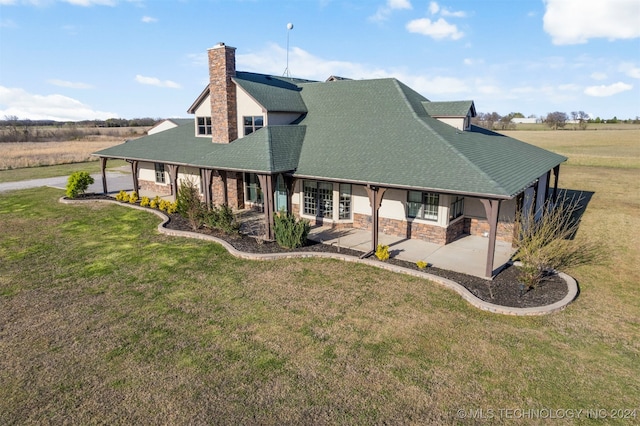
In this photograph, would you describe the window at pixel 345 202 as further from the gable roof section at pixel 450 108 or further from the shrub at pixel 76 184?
the shrub at pixel 76 184

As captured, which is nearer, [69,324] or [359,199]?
[69,324]

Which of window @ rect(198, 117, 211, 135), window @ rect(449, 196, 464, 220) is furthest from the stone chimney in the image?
window @ rect(449, 196, 464, 220)

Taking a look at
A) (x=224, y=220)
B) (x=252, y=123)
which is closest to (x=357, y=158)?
(x=224, y=220)

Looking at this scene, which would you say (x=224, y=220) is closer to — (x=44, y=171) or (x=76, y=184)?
(x=76, y=184)

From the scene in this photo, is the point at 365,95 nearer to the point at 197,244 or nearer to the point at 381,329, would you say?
the point at 197,244

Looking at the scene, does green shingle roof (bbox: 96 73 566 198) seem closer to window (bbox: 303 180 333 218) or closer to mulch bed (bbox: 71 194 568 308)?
window (bbox: 303 180 333 218)

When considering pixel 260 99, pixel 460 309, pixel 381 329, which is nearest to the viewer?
pixel 381 329

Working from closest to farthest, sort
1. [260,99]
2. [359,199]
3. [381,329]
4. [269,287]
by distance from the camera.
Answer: [381,329] < [269,287] < [359,199] < [260,99]

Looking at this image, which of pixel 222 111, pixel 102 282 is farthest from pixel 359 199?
pixel 102 282
